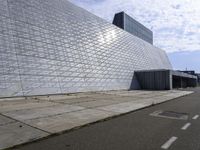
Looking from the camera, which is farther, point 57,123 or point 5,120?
point 5,120

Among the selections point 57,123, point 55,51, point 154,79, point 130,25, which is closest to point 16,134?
point 57,123

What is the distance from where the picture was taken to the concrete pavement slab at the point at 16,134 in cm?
537

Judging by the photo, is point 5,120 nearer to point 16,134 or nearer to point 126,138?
point 16,134

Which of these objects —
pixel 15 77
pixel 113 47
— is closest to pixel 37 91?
pixel 15 77

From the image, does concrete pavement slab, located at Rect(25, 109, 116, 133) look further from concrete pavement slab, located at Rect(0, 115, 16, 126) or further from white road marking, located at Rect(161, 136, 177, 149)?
white road marking, located at Rect(161, 136, 177, 149)

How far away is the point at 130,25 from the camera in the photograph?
80.1 metres

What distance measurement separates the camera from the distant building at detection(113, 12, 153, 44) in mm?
74562

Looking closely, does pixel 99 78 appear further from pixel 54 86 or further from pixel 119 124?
pixel 119 124

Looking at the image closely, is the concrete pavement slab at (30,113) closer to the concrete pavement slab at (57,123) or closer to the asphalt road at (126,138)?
the concrete pavement slab at (57,123)

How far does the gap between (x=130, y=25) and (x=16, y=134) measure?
255 ft

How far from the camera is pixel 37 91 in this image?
751 inches

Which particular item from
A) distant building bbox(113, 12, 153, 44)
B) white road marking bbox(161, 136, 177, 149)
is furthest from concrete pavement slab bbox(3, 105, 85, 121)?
distant building bbox(113, 12, 153, 44)

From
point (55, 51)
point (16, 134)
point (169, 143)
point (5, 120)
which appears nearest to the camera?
point (169, 143)

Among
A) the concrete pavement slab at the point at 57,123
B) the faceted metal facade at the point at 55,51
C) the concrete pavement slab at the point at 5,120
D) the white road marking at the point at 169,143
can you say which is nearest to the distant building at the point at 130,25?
the faceted metal facade at the point at 55,51
